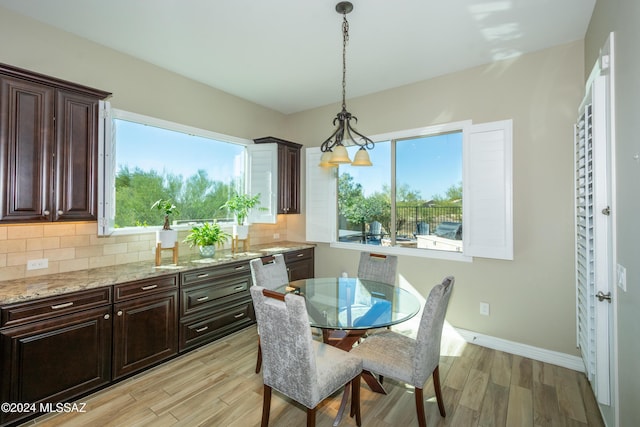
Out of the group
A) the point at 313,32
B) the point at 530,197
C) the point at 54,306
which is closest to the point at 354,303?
the point at 530,197

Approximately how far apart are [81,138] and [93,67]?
34.0 inches

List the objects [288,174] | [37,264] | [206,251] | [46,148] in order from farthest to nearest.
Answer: [288,174], [206,251], [37,264], [46,148]

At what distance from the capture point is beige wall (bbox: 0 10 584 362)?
112 inches

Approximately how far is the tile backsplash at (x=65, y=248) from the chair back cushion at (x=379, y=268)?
2.16 meters

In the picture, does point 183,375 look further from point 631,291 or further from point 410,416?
point 631,291

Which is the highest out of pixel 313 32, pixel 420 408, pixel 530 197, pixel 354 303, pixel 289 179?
pixel 313 32

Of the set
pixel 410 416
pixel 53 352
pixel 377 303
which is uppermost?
pixel 377 303

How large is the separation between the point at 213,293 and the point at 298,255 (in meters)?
1.46

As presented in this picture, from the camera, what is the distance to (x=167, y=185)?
142 inches

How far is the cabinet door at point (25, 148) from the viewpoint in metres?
2.18

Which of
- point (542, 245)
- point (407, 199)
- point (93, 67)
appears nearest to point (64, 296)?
point (93, 67)

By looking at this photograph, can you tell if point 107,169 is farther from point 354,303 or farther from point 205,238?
point 354,303

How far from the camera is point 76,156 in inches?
100

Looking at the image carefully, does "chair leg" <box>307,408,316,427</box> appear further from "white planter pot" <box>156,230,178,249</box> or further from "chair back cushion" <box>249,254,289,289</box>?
"white planter pot" <box>156,230,178,249</box>
